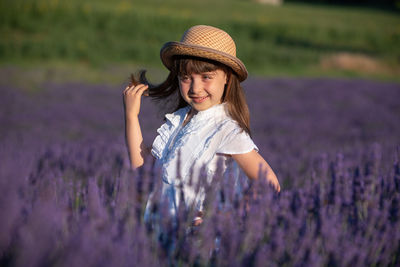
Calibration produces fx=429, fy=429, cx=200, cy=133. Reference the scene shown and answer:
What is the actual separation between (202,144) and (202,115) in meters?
0.18

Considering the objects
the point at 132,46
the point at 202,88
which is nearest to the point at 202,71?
the point at 202,88

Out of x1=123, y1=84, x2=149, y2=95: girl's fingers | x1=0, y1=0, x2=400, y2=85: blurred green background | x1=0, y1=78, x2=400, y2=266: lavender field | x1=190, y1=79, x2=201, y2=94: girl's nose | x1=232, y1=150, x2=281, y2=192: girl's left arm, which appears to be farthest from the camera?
x1=0, y1=0, x2=400, y2=85: blurred green background

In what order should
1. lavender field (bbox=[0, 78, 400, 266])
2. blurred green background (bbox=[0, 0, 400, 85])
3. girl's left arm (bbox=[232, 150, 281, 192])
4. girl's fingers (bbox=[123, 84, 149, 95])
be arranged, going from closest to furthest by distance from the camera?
lavender field (bbox=[0, 78, 400, 266]), girl's left arm (bbox=[232, 150, 281, 192]), girl's fingers (bbox=[123, 84, 149, 95]), blurred green background (bbox=[0, 0, 400, 85])

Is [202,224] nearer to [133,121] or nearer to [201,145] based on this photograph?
[201,145]

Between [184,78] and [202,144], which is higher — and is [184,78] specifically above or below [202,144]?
above

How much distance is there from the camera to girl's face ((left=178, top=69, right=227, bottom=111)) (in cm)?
206

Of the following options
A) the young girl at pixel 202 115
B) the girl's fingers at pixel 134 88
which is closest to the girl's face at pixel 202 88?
the young girl at pixel 202 115

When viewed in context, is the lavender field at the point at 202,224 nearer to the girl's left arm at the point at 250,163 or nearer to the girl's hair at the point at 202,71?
the girl's left arm at the point at 250,163

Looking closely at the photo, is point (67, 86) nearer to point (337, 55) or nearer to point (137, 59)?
point (137, 59)

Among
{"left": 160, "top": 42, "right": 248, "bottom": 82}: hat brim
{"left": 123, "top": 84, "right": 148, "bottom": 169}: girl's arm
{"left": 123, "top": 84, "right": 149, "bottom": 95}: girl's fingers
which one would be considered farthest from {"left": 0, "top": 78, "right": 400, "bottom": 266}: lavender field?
{"left": 160, "top": 42, "right": 248, "bottom": 82}: hat brim

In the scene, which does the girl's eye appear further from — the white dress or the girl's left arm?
the girl's left arm

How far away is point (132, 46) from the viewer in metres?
18.4

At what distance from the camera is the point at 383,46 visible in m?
25.0

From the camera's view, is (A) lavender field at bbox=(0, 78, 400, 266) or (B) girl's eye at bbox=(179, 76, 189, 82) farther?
(B) girl's eye at bbox=(179, 76, 189, 82)
